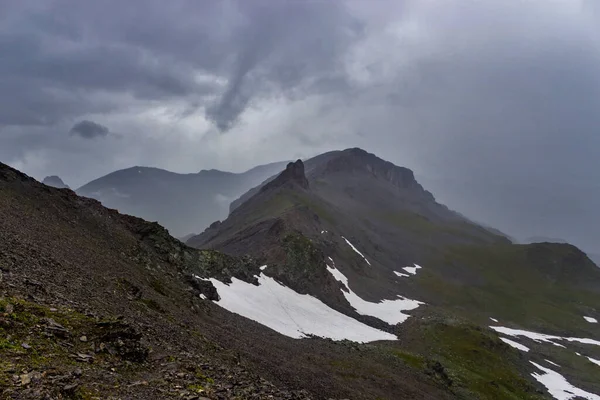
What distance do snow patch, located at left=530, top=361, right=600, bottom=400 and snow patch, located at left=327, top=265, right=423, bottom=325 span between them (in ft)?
121

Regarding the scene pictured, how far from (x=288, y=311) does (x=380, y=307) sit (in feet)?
181

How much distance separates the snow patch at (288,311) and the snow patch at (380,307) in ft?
73.0

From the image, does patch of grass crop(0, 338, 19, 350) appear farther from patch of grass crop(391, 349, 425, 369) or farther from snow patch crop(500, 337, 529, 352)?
snow patch crop(500, 337, 529, 352)

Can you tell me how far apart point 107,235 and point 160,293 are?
13.6 meters

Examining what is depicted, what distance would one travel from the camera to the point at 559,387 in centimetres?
10688

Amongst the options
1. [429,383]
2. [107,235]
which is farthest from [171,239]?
[429,383]

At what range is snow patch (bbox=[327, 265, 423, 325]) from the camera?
11931 cm

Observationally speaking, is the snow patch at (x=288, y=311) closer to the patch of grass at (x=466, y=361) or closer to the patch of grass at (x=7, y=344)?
the patch of grass at (x=466, y=361)

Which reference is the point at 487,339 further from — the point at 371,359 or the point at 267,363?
the point at 267,363

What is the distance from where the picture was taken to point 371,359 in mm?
63375

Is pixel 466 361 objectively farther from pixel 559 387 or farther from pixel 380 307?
pixel 380 307

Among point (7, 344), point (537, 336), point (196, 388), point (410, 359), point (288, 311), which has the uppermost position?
point (537, 336)

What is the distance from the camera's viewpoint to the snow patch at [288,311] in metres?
71.6

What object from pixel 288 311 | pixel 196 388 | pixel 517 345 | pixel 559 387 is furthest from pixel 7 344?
pixel 517 345
